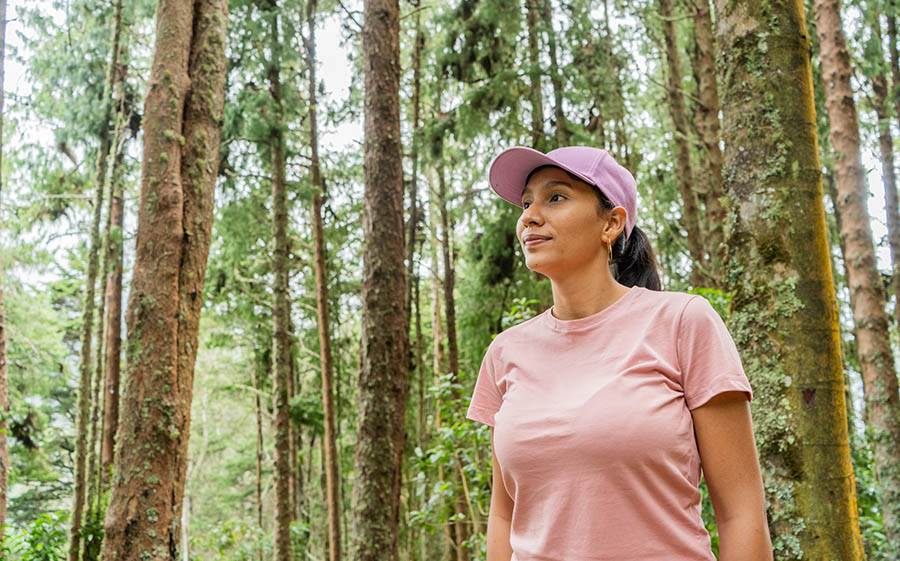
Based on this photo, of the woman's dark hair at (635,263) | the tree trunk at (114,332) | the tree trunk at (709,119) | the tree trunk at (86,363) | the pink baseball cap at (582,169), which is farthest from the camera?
the tree trunk at (114,332)

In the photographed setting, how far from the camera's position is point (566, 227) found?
2061 mm

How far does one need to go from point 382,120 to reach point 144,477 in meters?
4.00

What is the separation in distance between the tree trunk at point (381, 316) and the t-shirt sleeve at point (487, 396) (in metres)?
4.49

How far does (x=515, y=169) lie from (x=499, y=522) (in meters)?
0.99

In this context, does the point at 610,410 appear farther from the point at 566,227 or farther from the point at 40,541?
the point at 40,541

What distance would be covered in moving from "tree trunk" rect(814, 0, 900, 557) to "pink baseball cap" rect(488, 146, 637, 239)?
24.1ft

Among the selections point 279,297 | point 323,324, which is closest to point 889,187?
point 323,324

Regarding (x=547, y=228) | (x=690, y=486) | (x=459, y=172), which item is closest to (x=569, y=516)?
(x=690, y=486)

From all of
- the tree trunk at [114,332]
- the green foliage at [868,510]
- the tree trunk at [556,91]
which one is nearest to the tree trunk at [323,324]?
the tree trunk at [114,332]

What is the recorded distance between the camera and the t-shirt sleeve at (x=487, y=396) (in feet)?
7.32

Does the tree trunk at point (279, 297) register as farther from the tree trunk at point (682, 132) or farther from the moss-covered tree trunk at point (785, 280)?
the moss-covered tree trunk at point (785, 280)

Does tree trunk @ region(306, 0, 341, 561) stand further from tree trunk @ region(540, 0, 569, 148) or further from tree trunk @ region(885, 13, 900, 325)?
tree trunk @ region(885, 13, 900, 325)

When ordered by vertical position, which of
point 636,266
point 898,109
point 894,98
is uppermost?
point 894,98

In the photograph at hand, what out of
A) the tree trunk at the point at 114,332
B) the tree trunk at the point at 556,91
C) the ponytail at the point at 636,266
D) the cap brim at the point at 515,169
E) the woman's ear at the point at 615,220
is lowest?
the ponytail at the point at 636,266
